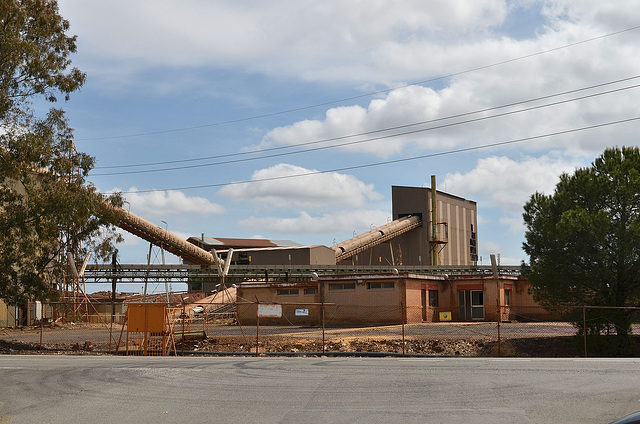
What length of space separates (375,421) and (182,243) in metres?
48.8

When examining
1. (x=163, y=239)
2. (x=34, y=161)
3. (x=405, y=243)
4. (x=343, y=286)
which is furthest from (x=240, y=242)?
(x=34, y=161)

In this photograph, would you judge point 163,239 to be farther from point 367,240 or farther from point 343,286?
point 367,240

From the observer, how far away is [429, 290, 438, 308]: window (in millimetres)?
45906

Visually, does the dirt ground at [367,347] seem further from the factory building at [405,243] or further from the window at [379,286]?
the factory building at [405,243]

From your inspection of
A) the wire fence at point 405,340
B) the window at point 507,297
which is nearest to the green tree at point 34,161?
the wire fence at point 405,340

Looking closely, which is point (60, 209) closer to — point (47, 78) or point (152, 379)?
point (47, 78)

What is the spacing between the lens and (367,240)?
2899 inches

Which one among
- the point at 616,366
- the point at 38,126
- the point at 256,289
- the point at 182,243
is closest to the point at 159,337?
the point at 38,126

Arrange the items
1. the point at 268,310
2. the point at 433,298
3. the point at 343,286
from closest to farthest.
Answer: the point at 268,310
the point at 343,286
the point at 433,298

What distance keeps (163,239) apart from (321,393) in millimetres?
44637

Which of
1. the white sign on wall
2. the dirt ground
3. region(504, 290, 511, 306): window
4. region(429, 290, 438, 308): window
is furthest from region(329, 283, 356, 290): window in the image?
the white sign on wall

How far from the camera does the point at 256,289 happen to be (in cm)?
5081

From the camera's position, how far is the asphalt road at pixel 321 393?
10.6 meters

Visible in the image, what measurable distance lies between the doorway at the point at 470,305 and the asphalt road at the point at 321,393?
28186 millimetres
